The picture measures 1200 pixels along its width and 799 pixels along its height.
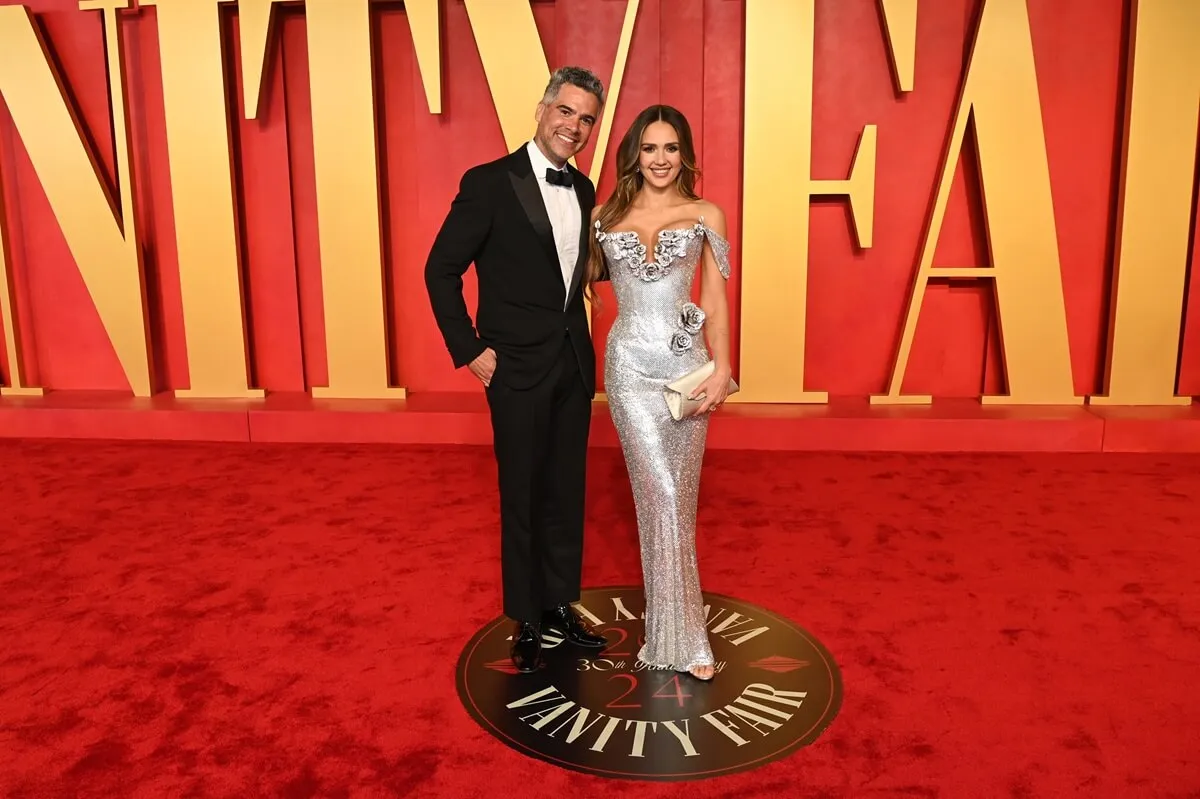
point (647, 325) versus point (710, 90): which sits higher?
point (710, 90)

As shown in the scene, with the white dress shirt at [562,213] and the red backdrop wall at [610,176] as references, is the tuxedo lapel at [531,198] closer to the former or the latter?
the white dress shirt at [562,213]

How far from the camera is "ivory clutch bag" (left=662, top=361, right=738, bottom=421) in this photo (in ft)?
9.14

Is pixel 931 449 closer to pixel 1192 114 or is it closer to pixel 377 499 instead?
pixel 1192 114

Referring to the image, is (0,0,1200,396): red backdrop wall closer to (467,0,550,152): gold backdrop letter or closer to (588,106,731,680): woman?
(467,0,550,152): gold backdrop letter

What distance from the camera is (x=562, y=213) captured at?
295 cm

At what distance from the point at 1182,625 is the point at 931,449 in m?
2.21

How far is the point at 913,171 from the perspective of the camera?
5855 mm

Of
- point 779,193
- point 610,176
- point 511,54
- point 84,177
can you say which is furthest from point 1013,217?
point 84,177

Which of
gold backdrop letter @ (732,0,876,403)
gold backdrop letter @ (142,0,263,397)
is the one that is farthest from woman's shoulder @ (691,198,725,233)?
gold backdrop letter @ (142,0,263,397)

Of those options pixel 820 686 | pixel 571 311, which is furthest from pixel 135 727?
pixel 820 686

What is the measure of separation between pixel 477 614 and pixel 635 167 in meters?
1.72

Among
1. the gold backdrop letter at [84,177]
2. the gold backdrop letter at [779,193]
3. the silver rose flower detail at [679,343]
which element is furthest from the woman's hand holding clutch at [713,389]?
the gold backdrop letter at [84,177]

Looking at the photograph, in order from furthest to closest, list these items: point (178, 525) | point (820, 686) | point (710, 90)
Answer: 1. point (710, 90)
2. point (178, 525)
3. point (820, 686)

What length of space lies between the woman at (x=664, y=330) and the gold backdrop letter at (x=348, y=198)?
3397 millimetres
